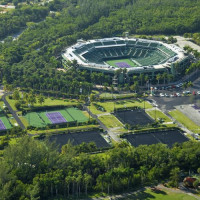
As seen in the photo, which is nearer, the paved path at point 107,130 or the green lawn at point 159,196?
the green lawn at point 159,196

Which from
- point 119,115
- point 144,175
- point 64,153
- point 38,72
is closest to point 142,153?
point 144,175

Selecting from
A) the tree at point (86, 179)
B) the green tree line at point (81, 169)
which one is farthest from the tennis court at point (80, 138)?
the tree at point (86, 179)

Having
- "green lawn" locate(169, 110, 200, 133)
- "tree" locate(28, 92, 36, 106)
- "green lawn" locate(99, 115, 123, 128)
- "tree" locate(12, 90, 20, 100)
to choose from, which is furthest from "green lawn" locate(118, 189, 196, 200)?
"tree" locate(12, 90, 20, 100)

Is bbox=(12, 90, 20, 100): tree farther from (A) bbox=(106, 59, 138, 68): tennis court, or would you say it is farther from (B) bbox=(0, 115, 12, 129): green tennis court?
(A) bbox=(106, 59, 138, 68): tennis court

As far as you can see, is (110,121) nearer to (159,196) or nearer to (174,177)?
(174,177)

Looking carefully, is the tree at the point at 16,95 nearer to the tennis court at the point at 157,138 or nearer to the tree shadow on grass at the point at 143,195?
the tennis court at the point at 157,138

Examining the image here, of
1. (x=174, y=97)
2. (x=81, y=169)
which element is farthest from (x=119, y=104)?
(x=81, y=169)
